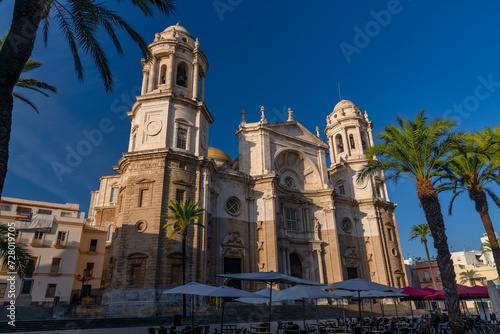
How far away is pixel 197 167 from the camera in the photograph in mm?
28188

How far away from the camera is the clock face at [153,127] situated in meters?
28.5

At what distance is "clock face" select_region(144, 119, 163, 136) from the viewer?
93.5 feet

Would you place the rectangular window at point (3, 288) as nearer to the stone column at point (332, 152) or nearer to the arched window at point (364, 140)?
the stone column at point (332, 152)

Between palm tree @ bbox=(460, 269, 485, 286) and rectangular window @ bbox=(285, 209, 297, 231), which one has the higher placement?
rectangular window @ bbox=(285, 209, 297, 231)

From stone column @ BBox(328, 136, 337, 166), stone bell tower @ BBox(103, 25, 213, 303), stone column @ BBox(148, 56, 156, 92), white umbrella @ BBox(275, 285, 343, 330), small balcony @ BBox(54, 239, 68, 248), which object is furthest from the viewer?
stone column @ BBox(328, 136, 337, 166)

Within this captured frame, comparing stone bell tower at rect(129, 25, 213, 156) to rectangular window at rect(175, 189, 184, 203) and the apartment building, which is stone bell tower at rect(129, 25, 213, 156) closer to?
rectangular window at rect(175, 189, 184, 203)

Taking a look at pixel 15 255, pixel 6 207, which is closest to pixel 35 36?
pixel 15 255

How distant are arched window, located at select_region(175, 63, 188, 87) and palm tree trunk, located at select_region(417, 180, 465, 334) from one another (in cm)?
2379

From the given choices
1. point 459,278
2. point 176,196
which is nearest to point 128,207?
point 176,196

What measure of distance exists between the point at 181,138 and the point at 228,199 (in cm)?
729

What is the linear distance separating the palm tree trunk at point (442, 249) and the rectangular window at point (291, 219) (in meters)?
19.8

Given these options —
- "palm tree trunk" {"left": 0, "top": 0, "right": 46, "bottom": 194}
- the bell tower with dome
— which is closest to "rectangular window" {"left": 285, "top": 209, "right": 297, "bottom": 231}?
the bell tower with dome

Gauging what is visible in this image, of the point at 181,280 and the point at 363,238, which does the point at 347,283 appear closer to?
the point at 181,280

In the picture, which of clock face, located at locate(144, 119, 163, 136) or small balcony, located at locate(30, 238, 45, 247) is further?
small balcony, located at locate(30, 238, 45, 247)
